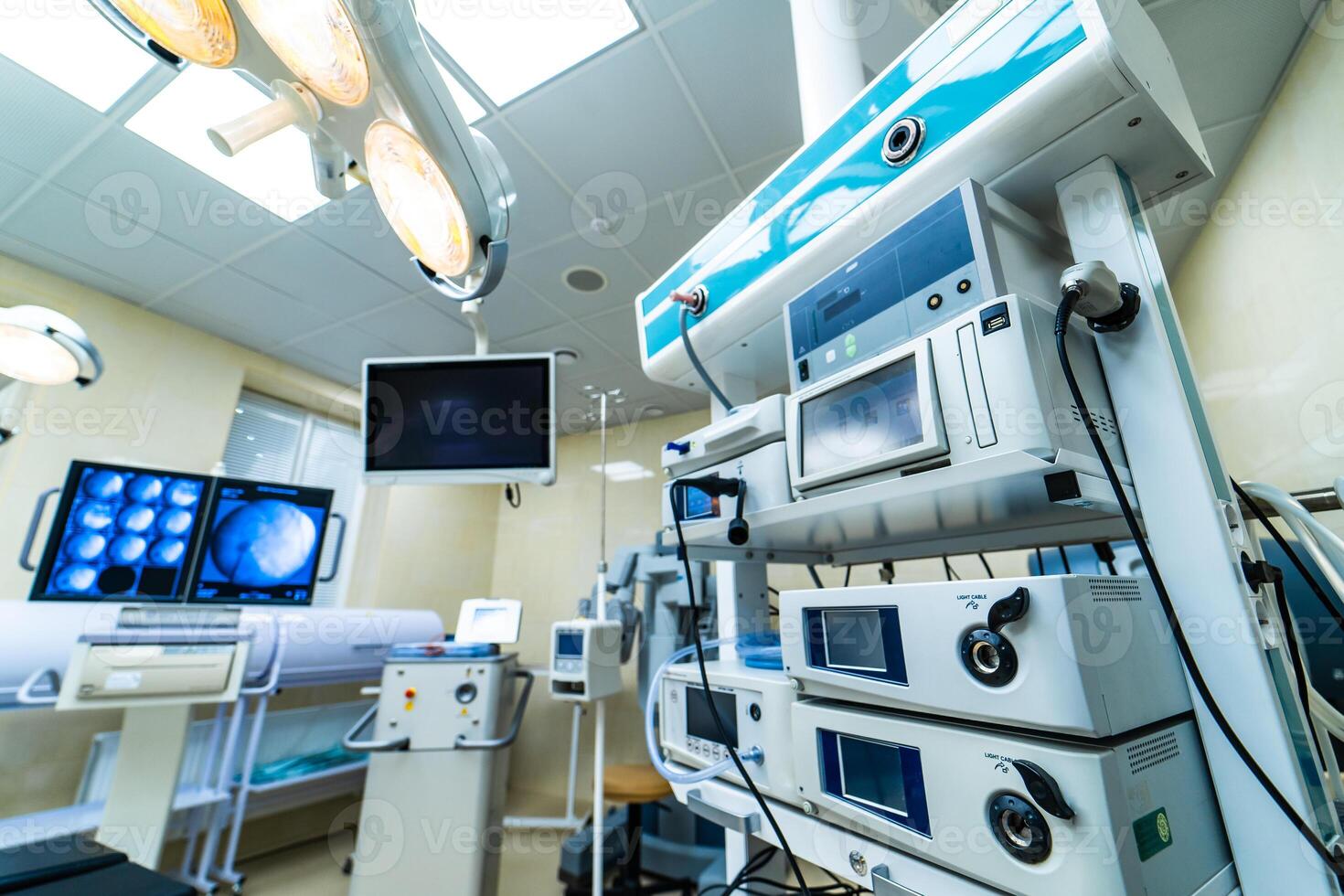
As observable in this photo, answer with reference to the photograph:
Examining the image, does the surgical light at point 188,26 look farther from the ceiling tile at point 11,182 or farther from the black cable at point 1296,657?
the ceiling tile at point 11,182

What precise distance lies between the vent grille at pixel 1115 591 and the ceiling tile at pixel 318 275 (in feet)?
9.52

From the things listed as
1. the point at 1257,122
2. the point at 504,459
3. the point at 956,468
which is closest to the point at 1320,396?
the point at 1257,122

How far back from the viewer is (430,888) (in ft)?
6.30

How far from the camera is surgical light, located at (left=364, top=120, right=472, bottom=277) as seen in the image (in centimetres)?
66

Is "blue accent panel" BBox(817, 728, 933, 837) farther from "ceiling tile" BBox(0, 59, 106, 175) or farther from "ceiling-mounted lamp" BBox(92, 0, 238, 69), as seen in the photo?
"ceiling tile" BBox(0, 59, 106, 175)

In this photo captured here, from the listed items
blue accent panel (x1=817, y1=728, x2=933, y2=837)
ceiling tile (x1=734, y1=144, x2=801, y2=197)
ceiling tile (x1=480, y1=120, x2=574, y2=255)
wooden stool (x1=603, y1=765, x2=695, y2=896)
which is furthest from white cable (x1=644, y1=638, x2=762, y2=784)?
ceiling tile (x1=734, y1=144, x2=801, y2=197)

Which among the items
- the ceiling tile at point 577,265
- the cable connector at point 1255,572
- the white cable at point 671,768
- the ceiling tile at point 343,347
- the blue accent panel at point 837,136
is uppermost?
the ceiling tile at point 577,265

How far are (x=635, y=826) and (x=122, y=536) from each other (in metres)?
2.47

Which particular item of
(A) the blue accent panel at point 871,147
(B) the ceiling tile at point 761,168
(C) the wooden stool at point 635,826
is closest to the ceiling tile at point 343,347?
(B) the ceiling tile at point 761,168

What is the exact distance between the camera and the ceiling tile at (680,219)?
217 cm

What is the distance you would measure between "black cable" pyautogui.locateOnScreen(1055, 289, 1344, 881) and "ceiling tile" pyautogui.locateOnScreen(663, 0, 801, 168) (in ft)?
4.83

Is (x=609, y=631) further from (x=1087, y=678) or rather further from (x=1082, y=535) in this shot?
(x=1087, y=678)

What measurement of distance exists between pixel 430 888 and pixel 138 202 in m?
2.90

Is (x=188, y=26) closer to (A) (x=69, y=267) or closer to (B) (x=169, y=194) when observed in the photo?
(B) (x=169, y=194)
